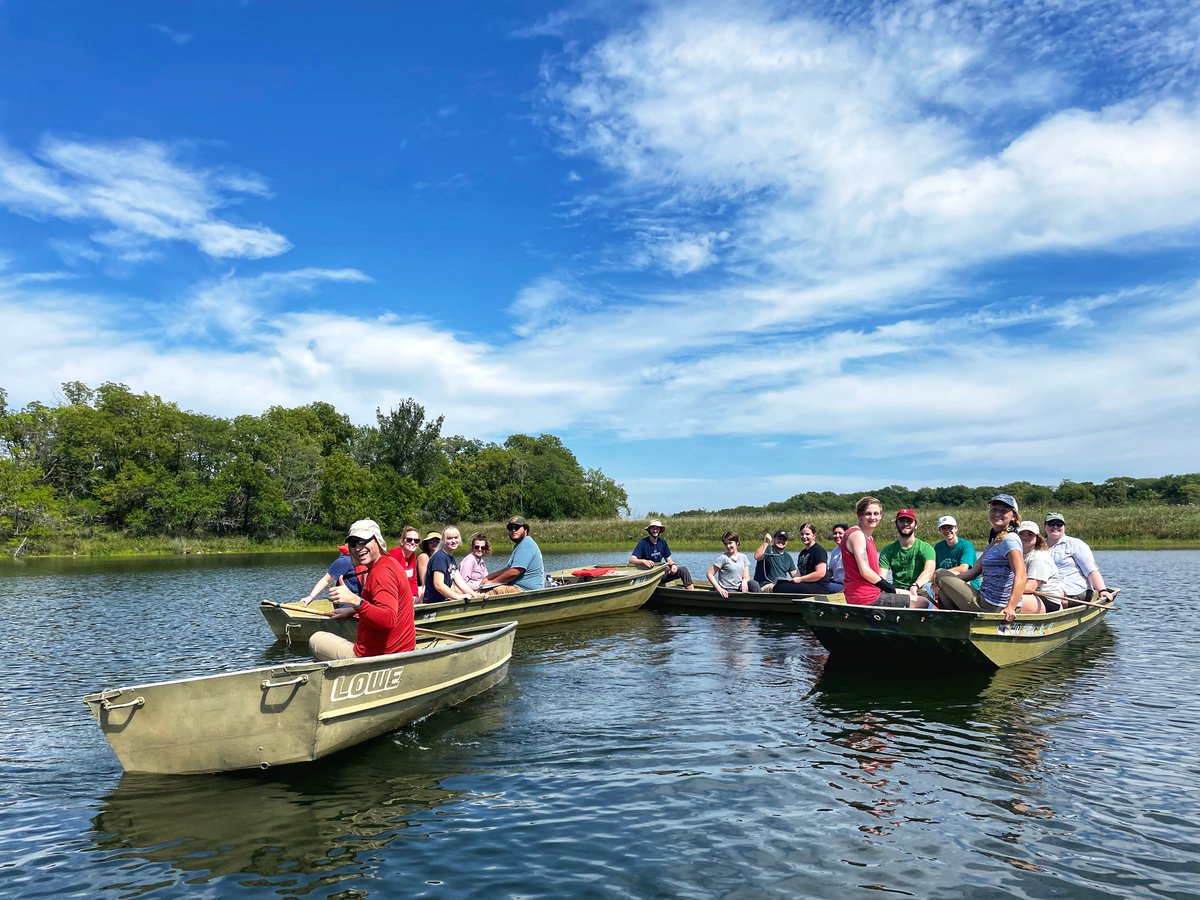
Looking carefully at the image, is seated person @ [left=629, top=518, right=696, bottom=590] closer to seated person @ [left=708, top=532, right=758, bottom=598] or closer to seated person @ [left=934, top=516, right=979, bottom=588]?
seated person @ [left=708, top=532, right=758, bottom=598]

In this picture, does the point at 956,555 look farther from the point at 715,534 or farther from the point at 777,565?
the point at 715,534

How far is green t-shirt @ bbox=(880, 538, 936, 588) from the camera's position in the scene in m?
11.2

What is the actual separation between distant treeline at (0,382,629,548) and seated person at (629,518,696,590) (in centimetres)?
4696

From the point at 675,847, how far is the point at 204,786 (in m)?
3.98

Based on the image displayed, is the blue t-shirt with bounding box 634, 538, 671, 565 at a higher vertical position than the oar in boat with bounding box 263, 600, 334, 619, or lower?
higher

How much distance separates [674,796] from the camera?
6.24 metres

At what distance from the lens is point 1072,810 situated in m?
5.87

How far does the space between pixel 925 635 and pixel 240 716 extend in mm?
7723

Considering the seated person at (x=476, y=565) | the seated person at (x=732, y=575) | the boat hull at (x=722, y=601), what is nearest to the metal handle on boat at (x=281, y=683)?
the seated person at (x=476, y=565)

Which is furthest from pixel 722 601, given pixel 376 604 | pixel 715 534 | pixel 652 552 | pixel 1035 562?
pixel 715 534

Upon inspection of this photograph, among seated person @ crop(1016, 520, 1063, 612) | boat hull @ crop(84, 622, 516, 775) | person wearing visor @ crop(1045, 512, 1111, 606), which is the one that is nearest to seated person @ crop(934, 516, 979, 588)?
seated person @ crop(1016, 520, 1063, 612)

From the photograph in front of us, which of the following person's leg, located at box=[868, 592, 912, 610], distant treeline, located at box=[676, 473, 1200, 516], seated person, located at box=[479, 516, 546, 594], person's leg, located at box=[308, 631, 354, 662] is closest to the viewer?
person's leg, located at box=[308, 631, 354, 662]

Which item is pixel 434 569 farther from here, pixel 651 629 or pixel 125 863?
pixel 125 863

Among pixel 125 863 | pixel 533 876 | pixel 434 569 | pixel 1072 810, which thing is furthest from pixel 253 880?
pixel 434 569
